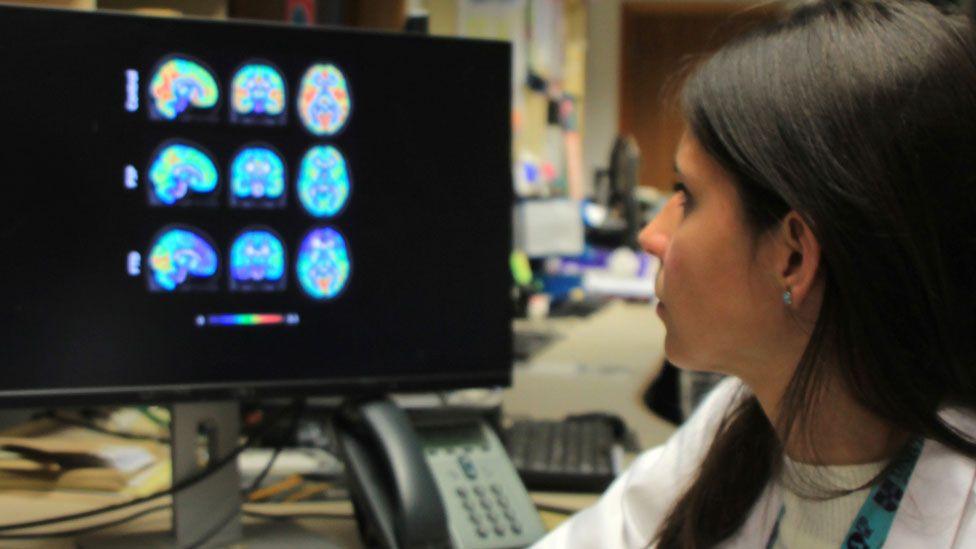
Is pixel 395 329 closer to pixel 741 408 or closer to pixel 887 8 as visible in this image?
pixel 741 408

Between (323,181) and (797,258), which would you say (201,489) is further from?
(797,258)

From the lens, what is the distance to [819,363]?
0.89 metres

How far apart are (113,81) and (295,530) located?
482 mm

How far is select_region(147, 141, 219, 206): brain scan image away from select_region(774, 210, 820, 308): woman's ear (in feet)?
1.78

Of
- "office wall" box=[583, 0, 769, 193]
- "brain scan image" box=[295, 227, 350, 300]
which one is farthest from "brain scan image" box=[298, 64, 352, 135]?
"office wall" box=[583, 0, 769, 193]

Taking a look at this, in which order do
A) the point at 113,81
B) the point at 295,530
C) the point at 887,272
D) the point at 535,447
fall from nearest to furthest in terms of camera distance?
the point at 887,272 < the point at 113,81 < the point at 295,530 < the point at 535,447

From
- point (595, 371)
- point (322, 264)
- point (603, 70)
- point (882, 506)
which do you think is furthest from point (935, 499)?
point (603, 70)

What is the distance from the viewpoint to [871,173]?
82 cm

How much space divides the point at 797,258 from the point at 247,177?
0.54 metres

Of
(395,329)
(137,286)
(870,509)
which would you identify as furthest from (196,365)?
(870,509)

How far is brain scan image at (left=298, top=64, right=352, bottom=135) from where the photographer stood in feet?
3.77

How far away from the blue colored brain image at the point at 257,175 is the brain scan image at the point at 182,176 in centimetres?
2

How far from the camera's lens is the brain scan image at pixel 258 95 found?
112 centimetres

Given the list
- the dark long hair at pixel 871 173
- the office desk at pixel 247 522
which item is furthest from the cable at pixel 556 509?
the dark long hair at pixel 871 173
